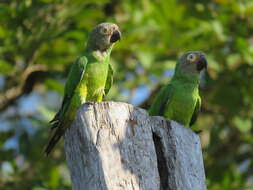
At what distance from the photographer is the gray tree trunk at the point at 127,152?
355 cm

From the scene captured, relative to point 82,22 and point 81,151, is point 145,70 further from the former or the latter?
point 81,151

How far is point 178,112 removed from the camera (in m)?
6.18

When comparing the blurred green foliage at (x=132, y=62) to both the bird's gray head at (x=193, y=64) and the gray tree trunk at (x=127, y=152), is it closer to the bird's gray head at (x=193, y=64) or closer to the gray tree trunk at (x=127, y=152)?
the bird's gray head at (x=193, y=64)

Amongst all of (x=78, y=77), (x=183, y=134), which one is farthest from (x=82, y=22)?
(x=183, y=134)

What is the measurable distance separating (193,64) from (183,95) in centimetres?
51

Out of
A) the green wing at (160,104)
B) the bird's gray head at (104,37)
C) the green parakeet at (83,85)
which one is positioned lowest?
the green wing at (160,104)

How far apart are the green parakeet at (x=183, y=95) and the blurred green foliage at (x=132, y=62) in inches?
27.2

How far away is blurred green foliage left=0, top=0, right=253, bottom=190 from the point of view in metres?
6.89

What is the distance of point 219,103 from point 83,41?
7.01 ft

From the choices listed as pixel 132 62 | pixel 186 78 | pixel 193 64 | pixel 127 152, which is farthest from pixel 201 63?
pixel 127 152

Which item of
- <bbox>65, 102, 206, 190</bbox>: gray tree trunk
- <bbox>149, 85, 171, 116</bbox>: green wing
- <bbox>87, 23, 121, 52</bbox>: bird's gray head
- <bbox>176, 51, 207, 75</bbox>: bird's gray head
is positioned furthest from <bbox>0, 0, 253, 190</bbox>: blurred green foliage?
<bbox>65, 102, 206, 190</bbox>: gray tree trunk

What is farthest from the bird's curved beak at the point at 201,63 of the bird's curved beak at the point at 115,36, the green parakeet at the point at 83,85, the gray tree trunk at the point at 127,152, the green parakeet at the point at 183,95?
the gray tree trunk at the point at 127,152

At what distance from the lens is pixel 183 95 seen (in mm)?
6242

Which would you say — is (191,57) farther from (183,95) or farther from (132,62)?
(132,62)
